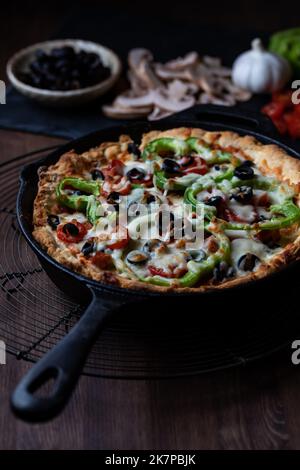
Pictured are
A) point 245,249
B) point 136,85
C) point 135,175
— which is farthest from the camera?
point 136,85

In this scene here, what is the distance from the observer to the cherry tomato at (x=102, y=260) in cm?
292

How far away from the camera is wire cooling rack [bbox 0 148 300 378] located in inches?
111

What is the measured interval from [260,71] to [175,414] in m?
3.07

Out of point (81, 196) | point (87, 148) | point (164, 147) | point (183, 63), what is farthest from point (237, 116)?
point (183, 63)

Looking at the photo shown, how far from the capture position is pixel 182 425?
2.67 m

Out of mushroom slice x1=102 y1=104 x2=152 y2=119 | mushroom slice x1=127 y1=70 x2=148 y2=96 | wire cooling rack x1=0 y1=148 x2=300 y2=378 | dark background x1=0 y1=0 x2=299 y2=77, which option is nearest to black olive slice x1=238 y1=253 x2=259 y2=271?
wire cooling rack x1=0 y1=148 x2=300 y2=378

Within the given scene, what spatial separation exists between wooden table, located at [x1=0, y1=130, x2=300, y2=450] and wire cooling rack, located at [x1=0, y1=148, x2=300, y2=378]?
0.08 meters

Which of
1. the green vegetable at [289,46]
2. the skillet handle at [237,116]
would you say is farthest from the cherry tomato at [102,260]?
the green vegetable at [289,46]

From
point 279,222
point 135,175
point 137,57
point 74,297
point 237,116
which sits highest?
point 137,57

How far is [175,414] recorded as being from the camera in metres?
2.72

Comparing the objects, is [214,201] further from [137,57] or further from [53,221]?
[137,57]

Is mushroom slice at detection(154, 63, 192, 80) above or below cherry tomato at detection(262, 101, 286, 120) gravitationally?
above

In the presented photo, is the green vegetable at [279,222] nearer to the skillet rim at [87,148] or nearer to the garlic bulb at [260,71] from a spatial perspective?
the skillet rim at [87,148]

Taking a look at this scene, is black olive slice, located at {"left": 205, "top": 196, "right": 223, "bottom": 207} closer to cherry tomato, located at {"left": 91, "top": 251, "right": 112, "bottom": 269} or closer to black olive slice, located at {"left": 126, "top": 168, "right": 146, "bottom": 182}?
black olive slice, located at {"left": 126, "top": 168, "right": 146, "bottom": 182}
